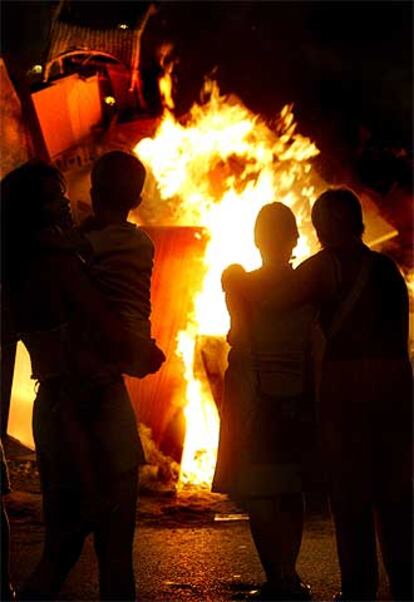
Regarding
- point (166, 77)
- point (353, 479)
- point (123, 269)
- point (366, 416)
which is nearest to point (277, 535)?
point (353, 479)

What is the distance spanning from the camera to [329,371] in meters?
3.77

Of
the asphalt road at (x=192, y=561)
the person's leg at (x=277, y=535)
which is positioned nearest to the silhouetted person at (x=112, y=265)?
the person's leg at (x=277, y=535)

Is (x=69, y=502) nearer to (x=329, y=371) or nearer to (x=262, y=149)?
(x=329, y=371)

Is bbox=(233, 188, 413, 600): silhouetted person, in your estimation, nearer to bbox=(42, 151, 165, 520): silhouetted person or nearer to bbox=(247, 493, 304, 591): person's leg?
bbox=(247, 493, 304, 591): person's leg

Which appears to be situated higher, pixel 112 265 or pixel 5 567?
pixel 112 265

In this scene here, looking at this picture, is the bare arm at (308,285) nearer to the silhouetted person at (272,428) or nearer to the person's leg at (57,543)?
the silhouetted person at (272,428)

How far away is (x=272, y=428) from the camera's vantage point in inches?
159

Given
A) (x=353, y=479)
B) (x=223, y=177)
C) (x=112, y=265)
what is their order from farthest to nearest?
1. (x=223, y=177)
2. (x=353, y=479)
3. (x=112, y=265)

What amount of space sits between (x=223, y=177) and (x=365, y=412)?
7821mm

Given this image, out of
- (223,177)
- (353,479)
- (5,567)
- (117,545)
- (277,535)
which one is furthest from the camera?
(223,177)

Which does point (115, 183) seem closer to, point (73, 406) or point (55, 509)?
point (73, 406)

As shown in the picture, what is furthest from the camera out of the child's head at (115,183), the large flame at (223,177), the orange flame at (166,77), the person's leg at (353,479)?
the orange flame at (166,77)

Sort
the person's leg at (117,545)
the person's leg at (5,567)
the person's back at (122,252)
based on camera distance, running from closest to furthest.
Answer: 1. the person's leg at (117,545)
2. the person's back at (122,252)
3. the person's leg at (5,567)

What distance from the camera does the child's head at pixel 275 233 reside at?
4.15 metres
